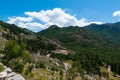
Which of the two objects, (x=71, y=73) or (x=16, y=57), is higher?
(x=16, y=57)

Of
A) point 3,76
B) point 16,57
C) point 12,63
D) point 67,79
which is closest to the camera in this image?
point 3,76

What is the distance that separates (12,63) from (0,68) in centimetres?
3754

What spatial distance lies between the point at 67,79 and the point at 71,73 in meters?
23.2

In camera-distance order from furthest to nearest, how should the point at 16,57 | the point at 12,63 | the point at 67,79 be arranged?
1. the point at 67,79
2. the point at 16,57
3. the point at 12,63

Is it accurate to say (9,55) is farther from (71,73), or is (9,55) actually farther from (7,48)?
(71,73)

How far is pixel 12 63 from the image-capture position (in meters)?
84.1

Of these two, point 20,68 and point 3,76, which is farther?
point 20,68

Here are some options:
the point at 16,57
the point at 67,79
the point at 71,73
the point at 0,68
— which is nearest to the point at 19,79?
the point at 0,68

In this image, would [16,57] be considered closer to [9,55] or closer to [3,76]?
[9,55]

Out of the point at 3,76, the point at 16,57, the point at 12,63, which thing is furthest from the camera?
the point at 16,57

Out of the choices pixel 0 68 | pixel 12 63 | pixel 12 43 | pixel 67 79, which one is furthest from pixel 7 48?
pixel 67 79

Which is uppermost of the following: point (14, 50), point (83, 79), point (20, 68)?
point (14, 50)

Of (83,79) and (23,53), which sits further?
(83,79)

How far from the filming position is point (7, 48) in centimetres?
9250
